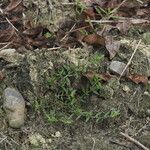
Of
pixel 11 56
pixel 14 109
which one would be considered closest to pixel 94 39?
Result: pixel 11 56

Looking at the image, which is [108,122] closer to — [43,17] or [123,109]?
[123,109]

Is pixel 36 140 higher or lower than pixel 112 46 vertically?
lower

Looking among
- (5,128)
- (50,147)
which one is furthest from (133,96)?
(5,128)

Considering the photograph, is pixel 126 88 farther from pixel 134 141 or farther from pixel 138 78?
pixel 134 141

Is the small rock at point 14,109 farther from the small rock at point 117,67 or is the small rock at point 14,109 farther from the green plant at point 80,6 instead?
the green plant at point 80,6

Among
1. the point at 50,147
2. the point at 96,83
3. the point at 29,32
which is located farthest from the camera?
the point at 29,32

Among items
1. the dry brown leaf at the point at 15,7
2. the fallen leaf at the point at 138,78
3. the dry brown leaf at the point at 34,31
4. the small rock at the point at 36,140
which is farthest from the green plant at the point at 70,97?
the dry brown leaf at the point at 15,7
